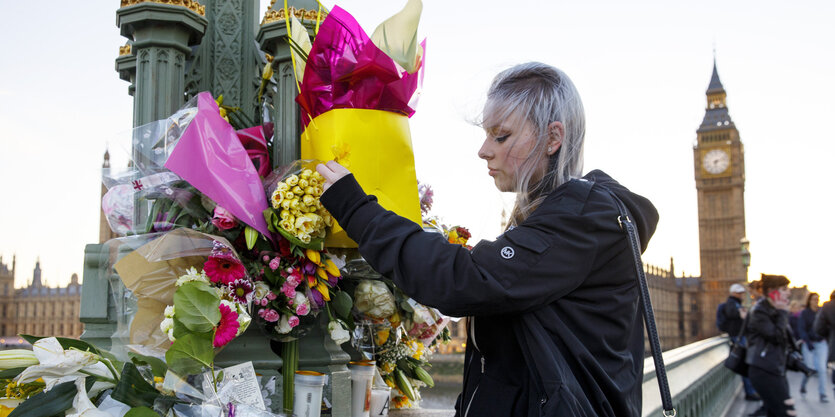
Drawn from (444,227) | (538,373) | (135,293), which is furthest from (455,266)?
(444,227)

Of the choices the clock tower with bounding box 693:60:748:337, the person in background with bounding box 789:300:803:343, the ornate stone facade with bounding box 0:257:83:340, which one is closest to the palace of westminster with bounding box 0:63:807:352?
the clock tower with bounding box 693:60:748:337

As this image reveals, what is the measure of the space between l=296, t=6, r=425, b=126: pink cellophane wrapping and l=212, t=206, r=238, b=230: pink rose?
31 cm

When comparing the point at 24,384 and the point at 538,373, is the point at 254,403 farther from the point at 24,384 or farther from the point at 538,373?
the point at 538,373

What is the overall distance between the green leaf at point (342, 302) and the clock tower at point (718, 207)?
208 ft

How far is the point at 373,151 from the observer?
1.50 meters

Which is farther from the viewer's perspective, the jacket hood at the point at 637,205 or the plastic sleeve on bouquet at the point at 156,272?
the plastic sleeve on bouquet at the point at 156,272

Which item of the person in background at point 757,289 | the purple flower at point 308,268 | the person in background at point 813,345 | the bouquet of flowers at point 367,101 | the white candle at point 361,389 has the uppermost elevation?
the bouquet of flowers at point 367,101

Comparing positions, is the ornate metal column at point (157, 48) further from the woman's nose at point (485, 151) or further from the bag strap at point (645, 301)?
the bag strap at point (645, 301)

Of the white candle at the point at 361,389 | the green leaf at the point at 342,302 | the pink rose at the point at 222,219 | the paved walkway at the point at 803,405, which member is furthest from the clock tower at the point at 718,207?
the pink rose at the point at 222,219

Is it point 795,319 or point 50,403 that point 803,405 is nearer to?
point 795,319

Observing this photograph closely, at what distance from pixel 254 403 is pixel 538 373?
2.15 ft

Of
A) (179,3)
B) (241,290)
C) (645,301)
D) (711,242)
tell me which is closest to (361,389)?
(241,290)

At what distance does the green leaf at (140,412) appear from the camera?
122 cm

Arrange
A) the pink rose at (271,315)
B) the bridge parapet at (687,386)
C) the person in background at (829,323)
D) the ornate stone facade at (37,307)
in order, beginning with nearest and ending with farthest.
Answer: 1. the pink rose at (271,315)
2. the bridge parapet at (687,386)
3. the person in background at (829,323)
4. the ornate stone facade at (37,307)
